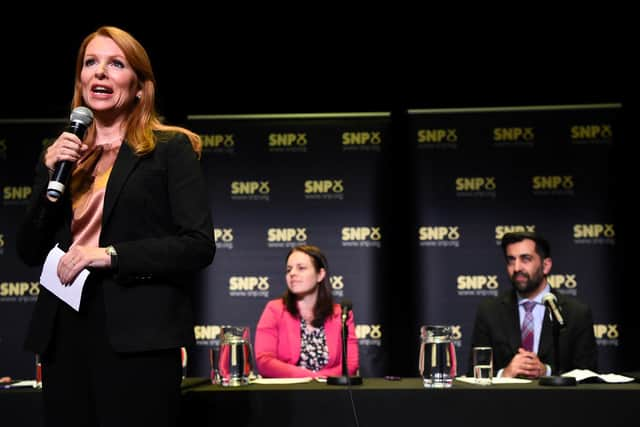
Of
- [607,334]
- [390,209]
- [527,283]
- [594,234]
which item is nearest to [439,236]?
[390,209]

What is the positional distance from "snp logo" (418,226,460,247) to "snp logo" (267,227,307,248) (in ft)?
2.64

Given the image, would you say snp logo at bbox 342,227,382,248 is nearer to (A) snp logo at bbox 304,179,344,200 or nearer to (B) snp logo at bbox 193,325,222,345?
(A) snp logo at bbox 304,179,344,200

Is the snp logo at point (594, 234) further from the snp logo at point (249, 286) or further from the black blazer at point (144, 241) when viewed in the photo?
the black blazer at point (144, 241)

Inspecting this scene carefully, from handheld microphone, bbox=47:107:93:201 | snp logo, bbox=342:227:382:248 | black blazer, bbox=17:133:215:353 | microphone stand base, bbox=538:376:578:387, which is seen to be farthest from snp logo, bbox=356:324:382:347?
handheld microphone, bbox=47:107:93:201

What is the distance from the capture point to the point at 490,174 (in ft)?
17.0

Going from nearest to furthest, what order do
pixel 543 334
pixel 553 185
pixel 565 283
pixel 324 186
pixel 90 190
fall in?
pixel 90 190, pixel 543 334, pixel 565 283, pixel 553 185, pixel 324 186

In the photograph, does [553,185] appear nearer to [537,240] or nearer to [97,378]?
[537,240]

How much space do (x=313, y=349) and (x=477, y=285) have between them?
5.00 ft

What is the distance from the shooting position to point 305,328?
4.14 m

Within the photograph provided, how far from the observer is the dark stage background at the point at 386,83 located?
501cm

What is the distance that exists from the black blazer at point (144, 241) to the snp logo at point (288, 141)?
12.0 feet

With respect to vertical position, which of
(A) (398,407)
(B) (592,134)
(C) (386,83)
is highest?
(C) (386,83)

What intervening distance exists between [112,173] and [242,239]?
373 cm

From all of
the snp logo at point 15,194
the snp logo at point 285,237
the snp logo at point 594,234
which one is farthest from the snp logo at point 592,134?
the snp logo at point 15,194
